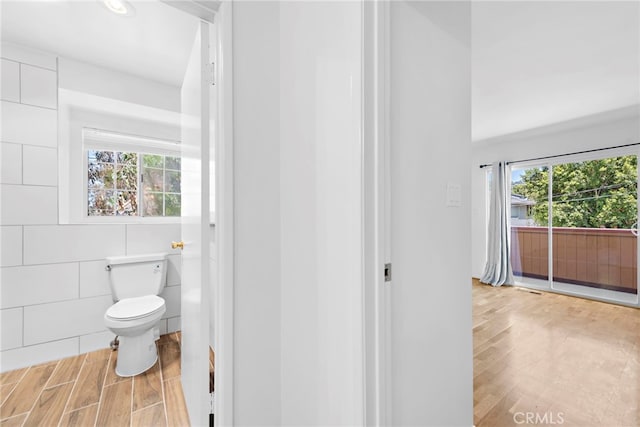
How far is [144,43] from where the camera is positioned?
6.46 ft

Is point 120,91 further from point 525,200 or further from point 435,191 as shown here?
point 525,200

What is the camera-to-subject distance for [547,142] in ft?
13.6

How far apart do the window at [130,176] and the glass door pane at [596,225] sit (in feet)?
16.4

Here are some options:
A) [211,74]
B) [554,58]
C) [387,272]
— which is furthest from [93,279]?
[554,58]

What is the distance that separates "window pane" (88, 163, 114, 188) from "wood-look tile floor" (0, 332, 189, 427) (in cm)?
146

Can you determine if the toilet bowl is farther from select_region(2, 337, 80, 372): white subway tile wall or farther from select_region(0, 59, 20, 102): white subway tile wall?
select_region(0, 59, 20, 102): white subway tile wall

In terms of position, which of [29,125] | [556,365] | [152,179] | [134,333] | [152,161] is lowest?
[556,365]

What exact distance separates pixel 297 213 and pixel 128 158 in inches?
98.6

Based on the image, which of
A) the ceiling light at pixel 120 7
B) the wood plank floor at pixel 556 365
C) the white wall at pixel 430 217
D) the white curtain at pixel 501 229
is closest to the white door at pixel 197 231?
the ceiling light at pixel 120 7

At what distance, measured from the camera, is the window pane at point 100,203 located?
2584 mm

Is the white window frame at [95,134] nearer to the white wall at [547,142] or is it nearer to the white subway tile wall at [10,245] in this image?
the white subway tile wall at [10,245]

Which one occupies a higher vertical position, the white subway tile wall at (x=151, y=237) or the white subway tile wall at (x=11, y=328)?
the white subway tile wall at (x=151, y=237)

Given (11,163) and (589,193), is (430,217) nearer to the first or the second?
(11,163)

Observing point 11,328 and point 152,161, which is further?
point 152,161
